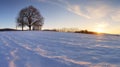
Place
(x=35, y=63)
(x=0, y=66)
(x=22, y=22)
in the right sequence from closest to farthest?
(x=0, y=66) < (x=35, y=63) < (x=22, y=22)

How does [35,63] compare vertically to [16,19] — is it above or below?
below

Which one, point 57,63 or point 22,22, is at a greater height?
point 22,22

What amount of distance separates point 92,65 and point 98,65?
0.55ft

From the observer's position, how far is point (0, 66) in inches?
187

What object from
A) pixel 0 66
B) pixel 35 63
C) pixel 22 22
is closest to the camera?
pixel 0 66

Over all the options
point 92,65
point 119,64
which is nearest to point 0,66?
point 92,65

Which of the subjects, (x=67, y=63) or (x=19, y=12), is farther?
(x=19, y=12)

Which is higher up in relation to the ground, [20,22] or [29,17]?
[29,17]

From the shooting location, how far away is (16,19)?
161 ft

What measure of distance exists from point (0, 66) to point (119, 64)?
337cm

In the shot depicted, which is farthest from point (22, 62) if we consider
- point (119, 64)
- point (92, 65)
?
point (119, 64)

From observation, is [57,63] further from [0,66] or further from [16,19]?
[16,19]

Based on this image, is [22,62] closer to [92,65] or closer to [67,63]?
[67,63]

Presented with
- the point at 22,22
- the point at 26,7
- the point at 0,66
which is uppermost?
the point at 26,7
